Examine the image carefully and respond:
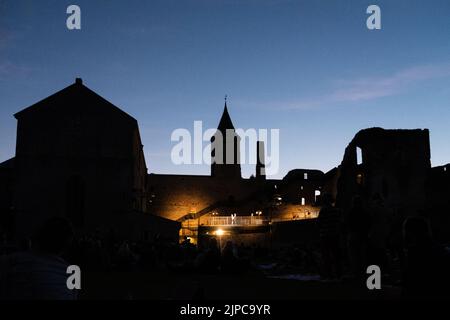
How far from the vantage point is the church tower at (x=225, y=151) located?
68.1m

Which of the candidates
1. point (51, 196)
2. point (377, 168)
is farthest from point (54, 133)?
point (377, 168)

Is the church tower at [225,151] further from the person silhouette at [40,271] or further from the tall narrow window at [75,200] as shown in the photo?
the person silhouette at [40,271]

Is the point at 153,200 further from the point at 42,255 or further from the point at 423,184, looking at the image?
the point at 42,255

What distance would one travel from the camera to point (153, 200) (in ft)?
204

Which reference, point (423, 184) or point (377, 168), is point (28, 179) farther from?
point (423, 184)

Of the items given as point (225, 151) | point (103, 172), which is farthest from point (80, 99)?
point (225, 151)

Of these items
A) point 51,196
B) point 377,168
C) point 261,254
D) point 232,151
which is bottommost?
point 261,254

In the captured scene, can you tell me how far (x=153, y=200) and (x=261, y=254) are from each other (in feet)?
121

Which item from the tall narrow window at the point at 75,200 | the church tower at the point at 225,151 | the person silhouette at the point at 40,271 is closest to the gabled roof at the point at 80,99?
the tall narrow window at the point at 75,200

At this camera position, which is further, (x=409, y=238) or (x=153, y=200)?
(x=153, y=200)

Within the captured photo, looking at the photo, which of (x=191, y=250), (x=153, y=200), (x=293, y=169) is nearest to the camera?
(x=191, y=250)

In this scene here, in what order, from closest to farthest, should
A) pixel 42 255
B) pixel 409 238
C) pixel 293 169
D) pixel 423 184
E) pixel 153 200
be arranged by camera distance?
1. pixel 42 255
2. pixel 409 238
3. pixel 423 184
4. pixel 153 200
5. pixel 293 169

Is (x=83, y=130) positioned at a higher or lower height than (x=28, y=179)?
higher

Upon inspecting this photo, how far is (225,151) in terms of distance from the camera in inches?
2781
